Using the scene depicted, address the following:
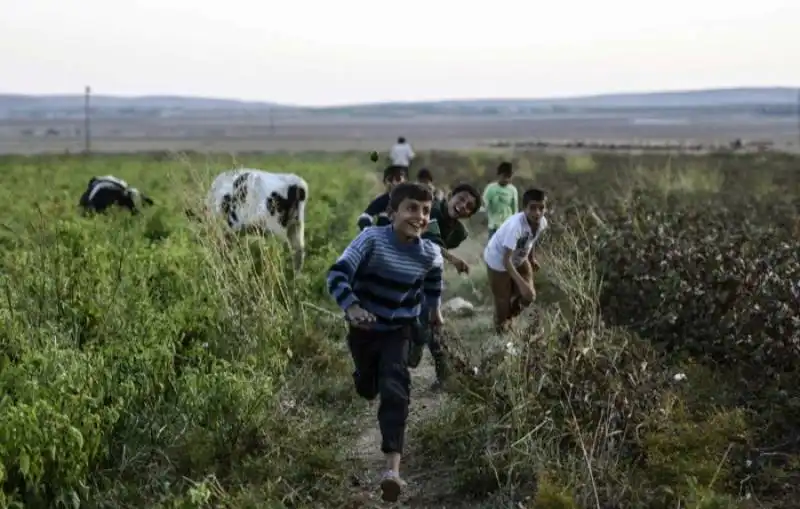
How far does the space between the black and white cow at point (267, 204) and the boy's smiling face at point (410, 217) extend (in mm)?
3632

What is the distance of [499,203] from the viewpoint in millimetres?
9961

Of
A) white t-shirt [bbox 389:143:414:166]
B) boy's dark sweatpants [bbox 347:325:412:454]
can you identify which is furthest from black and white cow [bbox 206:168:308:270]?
white t-shirt [bbox 389:143:414:166]

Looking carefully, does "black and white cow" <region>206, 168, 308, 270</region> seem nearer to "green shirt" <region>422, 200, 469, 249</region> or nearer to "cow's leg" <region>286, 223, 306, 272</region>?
"cow's leg" <region>286, 223, 306, 272</region>

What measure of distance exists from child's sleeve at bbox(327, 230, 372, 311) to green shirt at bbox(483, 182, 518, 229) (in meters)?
5.08

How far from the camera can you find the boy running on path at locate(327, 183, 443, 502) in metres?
4.81

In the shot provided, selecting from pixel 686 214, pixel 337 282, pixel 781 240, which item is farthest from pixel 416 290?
pixel 686 214

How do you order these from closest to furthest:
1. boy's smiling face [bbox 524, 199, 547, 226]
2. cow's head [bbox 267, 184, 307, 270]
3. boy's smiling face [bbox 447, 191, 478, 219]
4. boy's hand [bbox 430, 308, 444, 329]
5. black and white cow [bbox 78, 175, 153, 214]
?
1. boy's hand [bbox 430, 308, 444, 329]
2. boy's smiling face [bbox 447, 191, 478, 219]
3. boy's smiling face [bbox 524, 199, 547, 226]
4. cow's head [bbox 267, 184, 307, 270]
5. black and white cow [bbox 78, 175, 153, 214]

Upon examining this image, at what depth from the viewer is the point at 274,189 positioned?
33.1ft

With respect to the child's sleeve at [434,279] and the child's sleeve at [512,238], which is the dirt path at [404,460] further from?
the child's sleeve at [512,238]

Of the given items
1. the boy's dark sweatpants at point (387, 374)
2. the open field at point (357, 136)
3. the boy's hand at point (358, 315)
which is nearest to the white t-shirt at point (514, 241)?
the boy's dark sweatpants at point (387, 374)

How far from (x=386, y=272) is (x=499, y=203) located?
5152mm

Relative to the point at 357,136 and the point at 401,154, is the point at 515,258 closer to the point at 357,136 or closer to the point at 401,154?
the point at 401,154

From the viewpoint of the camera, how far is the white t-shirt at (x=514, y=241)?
6984 mm

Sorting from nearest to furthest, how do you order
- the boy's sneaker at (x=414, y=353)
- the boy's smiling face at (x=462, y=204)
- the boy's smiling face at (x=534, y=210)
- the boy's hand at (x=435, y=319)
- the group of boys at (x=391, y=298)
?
the group of boys at (x=391, y=298) < the boy's sneaker at (x=414, y=353) < the boy's hand at (x=435, y=319) < the boy's smiling face at (x=462, y=204) < the boy's smiling face at (x=534, y=210)
